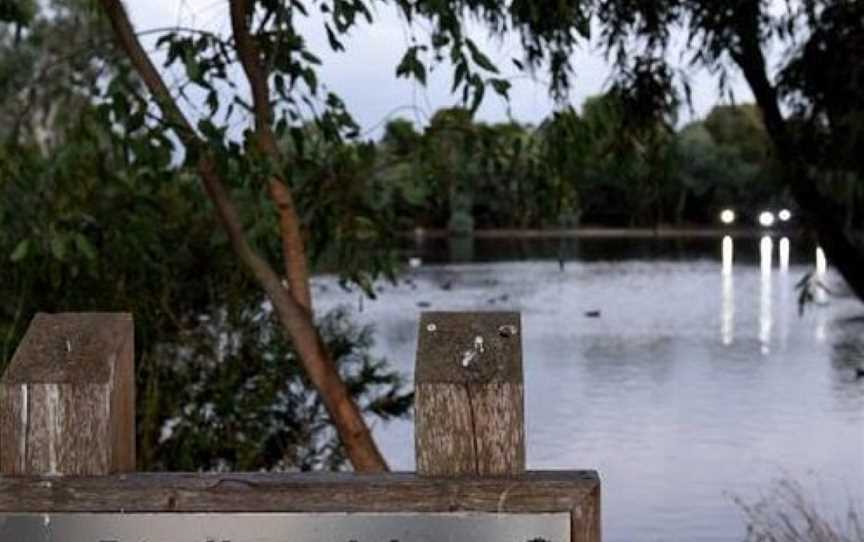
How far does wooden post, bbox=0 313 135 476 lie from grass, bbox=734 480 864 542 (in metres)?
4.58

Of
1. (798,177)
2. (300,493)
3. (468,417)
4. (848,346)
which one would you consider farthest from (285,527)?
(848,346)

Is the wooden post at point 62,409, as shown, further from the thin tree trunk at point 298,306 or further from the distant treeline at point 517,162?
the distant treeline at point 517,162

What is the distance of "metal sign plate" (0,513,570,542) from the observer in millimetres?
2375

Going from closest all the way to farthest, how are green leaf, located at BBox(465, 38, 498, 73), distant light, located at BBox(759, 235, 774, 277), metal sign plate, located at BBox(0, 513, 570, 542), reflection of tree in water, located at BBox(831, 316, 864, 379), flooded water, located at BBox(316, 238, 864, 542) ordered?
metal sign plate, located at BBox(0, 513, 570, 542), green leaf, located at BBox(465, 38, 498, 73), flooded water, located at BBox(316, 238, 864, 542), reflection of tree in water, located at BBox(831, 316, 864, 379), distant light, located at BBox(759, 235, 774, 277)

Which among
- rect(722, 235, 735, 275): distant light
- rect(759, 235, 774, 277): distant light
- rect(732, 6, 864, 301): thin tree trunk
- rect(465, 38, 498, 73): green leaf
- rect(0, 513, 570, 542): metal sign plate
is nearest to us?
rect(0, 513, 570, 542): metal sign plate

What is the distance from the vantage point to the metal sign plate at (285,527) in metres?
2.38

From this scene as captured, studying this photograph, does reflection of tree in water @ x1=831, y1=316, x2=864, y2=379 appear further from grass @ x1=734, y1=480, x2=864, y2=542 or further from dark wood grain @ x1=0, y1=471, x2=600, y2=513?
dark wood grain @ x1=0, y1=471, x2=600, y2=513

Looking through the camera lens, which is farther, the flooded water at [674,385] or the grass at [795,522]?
the flooded water at [674,385]

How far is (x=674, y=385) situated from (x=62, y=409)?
69.7ft

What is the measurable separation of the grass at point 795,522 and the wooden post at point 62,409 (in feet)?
15.0

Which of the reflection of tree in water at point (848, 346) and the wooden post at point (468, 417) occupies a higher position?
the wooden post at point (468, 417)

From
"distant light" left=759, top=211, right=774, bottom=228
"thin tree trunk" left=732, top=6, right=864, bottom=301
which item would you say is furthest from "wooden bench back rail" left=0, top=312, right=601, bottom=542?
"distant light" left=759, top=211, right=774, bottom=228

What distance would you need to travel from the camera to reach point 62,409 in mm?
2475

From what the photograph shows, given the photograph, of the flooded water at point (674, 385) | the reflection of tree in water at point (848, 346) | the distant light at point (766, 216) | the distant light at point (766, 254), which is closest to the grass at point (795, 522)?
the flooded water at point (674, 385)
